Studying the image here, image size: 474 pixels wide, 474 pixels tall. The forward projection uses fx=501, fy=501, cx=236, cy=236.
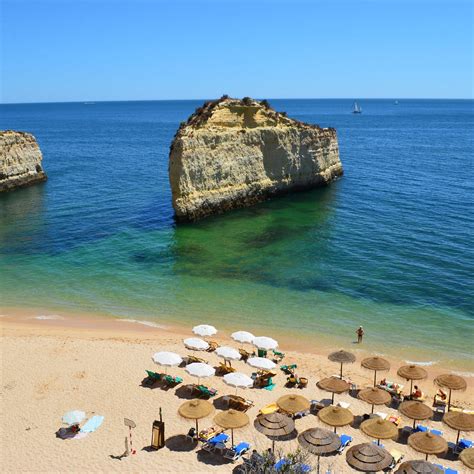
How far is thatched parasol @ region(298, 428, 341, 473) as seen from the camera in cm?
1652

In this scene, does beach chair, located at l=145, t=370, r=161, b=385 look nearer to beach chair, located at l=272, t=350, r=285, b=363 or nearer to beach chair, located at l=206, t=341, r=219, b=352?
beach chair, located at l=206, t=341, r=219, b=352

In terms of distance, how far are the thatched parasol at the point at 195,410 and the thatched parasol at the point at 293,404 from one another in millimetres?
2782

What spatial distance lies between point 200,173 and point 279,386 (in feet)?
91.9

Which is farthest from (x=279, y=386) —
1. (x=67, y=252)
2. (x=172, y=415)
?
(x=67, y=252)

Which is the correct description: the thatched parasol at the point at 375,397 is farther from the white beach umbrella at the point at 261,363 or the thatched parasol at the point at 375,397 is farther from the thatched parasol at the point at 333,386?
the white beach umbrella at the point at 261,363

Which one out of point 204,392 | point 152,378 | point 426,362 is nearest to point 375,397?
point 426,362

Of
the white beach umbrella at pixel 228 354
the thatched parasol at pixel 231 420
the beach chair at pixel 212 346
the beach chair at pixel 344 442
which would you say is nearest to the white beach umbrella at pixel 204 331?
the beach chair at pixel 212 346

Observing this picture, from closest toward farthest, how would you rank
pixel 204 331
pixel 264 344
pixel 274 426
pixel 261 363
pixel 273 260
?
pixel 274 426 < pixel 261 363 < pixel 264 344 < pixel 204 331 < pixel 273 260

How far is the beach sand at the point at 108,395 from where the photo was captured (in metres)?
17.8

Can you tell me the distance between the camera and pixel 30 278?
35.1 meters

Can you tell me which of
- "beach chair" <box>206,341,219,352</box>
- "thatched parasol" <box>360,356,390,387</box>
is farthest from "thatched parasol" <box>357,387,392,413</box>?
"beach chair" <box>206,341,219,352</box>

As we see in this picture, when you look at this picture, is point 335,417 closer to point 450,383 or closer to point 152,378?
point 450,383

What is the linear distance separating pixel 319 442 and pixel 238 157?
37758 mm

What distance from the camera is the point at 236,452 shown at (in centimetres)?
1792
